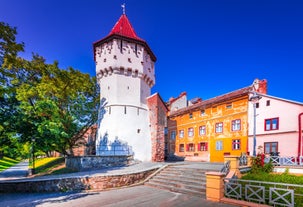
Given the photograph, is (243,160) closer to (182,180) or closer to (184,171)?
(184,171)

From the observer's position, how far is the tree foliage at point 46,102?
1319 centimetres

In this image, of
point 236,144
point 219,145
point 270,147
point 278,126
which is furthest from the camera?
point 219,145

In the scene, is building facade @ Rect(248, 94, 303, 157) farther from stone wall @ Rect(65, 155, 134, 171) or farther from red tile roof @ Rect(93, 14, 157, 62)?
red tile roof @ Rect(93, 14, 157, 62)

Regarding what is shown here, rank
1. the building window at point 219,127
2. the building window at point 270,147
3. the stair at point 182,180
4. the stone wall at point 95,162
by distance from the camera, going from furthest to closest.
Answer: the building window at point 219,127, the building window at point 270,147, the stone wall at point 95,162, the stair at point 182,180

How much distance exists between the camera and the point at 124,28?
23219 mm

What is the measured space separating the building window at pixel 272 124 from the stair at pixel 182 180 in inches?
429

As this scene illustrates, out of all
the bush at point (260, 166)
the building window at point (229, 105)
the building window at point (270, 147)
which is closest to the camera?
the bush at point (260, 166)

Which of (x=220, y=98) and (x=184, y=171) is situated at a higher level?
(x=220, y=98)

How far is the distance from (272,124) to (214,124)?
682 centimetres

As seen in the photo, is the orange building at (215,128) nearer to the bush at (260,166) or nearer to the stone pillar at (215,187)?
the bush at (260,166)

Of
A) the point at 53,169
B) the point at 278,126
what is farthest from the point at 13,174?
the point at 278,126

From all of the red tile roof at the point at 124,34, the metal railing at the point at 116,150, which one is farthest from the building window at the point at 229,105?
the metal railing at the point at 116,150

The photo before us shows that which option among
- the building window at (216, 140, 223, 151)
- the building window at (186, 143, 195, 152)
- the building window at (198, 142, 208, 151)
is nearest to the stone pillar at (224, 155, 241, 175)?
the building window at (216, 140, 223, 151)

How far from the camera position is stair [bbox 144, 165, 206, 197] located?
9.42 m
